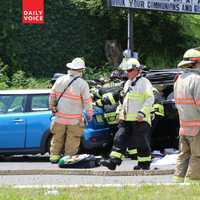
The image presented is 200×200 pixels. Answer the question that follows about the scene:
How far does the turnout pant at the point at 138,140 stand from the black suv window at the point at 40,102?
8.94 ft

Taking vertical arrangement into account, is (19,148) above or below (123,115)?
below

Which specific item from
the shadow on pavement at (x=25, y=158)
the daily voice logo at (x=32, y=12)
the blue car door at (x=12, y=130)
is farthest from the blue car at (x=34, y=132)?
the daily voice logo at (x=32, y=12)

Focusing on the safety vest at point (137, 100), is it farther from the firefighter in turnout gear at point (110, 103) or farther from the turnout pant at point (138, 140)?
the firefighter in turnout gear at point (110, 103)

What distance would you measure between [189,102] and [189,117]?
0.20 meters

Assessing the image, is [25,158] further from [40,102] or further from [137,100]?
[137,100]

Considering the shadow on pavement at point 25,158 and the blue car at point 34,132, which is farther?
the shadow on pavement at point 25,158

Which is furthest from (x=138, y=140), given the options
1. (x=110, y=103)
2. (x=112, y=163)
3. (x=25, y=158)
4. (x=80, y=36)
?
(x=80, y=36)

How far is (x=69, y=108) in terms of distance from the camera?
40.2ft

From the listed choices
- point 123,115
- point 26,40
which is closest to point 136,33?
point 26,40

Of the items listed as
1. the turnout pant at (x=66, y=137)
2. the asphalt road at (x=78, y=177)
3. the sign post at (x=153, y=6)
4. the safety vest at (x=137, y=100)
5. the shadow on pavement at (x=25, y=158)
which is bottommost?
the shadow on pavement at (x=25, y=158)

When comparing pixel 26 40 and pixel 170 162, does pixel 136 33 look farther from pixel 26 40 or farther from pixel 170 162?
pixel 170 162

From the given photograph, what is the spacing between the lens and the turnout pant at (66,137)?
40.4 ft

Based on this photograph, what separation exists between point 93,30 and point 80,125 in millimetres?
16169

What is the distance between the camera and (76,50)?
28062 mm
